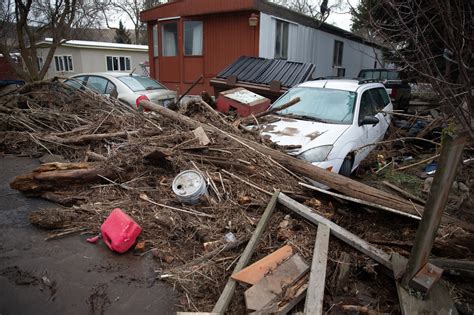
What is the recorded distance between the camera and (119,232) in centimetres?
312

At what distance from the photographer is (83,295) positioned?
8.46 ft

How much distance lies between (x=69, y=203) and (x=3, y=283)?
1.29 meters

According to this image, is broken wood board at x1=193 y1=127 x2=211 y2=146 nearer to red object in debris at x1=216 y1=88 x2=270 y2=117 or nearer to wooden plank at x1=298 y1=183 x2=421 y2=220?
wooden plank at x1=298 y1=183 x2=421 y2=220

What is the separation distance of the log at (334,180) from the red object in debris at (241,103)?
1542mm

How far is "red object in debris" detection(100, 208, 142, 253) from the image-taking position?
3098mm

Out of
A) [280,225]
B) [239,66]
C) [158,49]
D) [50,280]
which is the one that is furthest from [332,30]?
[50,280]

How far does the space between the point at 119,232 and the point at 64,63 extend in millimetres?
28151

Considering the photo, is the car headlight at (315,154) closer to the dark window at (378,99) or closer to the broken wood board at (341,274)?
the broken wood board at (341,274)

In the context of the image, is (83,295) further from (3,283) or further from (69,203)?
(69,203)

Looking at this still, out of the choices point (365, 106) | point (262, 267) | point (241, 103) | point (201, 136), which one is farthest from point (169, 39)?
point (262, 267)

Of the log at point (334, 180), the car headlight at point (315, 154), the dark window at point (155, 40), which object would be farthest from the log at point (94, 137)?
the dark window at point (155, 40)

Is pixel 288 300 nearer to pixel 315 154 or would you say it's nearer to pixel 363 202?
pixel 363 202

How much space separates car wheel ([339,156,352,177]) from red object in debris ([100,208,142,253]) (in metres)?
3.17

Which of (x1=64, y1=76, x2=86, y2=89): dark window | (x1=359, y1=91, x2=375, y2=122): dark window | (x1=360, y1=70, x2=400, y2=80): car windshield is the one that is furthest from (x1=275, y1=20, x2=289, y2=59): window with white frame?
(x1=359, y1=91, x2=375, y2=122): dark window
